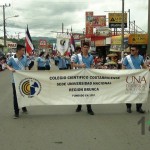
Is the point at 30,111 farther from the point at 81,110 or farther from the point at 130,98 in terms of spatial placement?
Answer: the point at 130,98

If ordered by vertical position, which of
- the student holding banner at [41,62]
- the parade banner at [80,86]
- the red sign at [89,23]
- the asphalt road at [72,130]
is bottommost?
the asphalt road at [72,130]

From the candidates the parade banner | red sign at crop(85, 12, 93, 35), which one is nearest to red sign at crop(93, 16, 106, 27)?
red sign at crop(85, 12, 93, 35)

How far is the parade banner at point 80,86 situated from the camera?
33.4 feet

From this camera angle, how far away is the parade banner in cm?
1017

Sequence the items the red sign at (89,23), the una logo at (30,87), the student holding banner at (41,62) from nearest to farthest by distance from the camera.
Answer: the una logo at (30,87), the student holding banner at (41,62), the red sign at (89,23)

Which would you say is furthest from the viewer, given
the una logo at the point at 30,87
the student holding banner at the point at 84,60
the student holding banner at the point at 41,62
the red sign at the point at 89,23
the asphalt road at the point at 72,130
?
the red sign at the point at 89,23

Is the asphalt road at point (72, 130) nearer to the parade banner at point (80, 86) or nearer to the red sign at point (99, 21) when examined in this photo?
the parade banner at point (80, 86)

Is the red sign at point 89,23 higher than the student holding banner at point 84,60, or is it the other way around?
the red sign at point 89,23

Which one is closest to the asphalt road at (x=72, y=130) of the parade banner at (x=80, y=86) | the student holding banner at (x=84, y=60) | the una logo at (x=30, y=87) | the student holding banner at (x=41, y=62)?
the parade banner at (x=80, y=86)

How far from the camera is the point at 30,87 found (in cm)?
1017

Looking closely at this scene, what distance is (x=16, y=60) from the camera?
10195 millimetres

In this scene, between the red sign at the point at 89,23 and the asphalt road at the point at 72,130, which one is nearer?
the asphalt road at the point at 72,130

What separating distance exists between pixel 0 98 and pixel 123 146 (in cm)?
819

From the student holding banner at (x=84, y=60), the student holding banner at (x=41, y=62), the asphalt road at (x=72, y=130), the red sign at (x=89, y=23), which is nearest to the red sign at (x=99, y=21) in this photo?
the red sign at (x=89, y=23)
